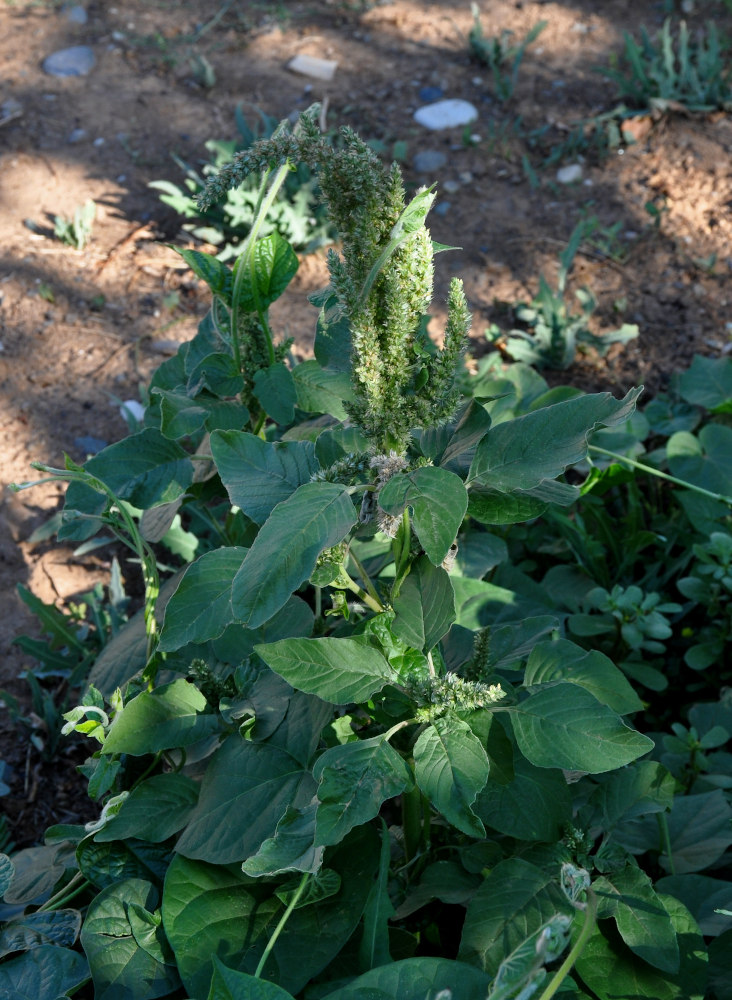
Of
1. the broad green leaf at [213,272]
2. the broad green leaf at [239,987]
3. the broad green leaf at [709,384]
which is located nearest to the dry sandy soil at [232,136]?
the broad green leaf at [709,384]

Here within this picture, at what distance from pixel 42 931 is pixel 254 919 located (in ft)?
1.19

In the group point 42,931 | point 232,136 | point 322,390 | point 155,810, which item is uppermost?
point 322,390

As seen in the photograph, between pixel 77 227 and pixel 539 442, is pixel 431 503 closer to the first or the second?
pixel 539 442

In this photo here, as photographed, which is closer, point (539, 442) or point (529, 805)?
point (539, 442)

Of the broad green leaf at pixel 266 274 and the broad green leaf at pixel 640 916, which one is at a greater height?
the broad green leaf at pixel 266 274

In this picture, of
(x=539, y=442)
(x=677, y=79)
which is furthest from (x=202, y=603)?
(x=677, y=79)

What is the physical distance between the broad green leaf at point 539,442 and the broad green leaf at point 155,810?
2.40ft

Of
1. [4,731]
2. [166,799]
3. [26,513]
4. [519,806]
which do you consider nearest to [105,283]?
[26,513]

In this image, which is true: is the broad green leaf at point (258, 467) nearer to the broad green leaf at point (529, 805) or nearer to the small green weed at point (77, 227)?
the broad green leaf at point (529, 805)

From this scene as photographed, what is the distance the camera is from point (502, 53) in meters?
4.03

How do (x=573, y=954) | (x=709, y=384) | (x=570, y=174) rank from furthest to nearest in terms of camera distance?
1. (x=570, y=174)
2. (x=709, y=384)
3. (x=573, y=954)

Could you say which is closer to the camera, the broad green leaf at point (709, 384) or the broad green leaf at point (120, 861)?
the broad green leaf at point (120, 861)

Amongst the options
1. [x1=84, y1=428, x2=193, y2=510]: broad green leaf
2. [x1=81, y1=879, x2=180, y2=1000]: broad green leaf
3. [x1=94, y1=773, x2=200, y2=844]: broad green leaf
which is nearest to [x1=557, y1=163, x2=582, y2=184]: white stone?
[x1=84, y1=428, x2=193, y2=510]: broad green leaf

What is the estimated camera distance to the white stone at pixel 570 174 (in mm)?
3543
